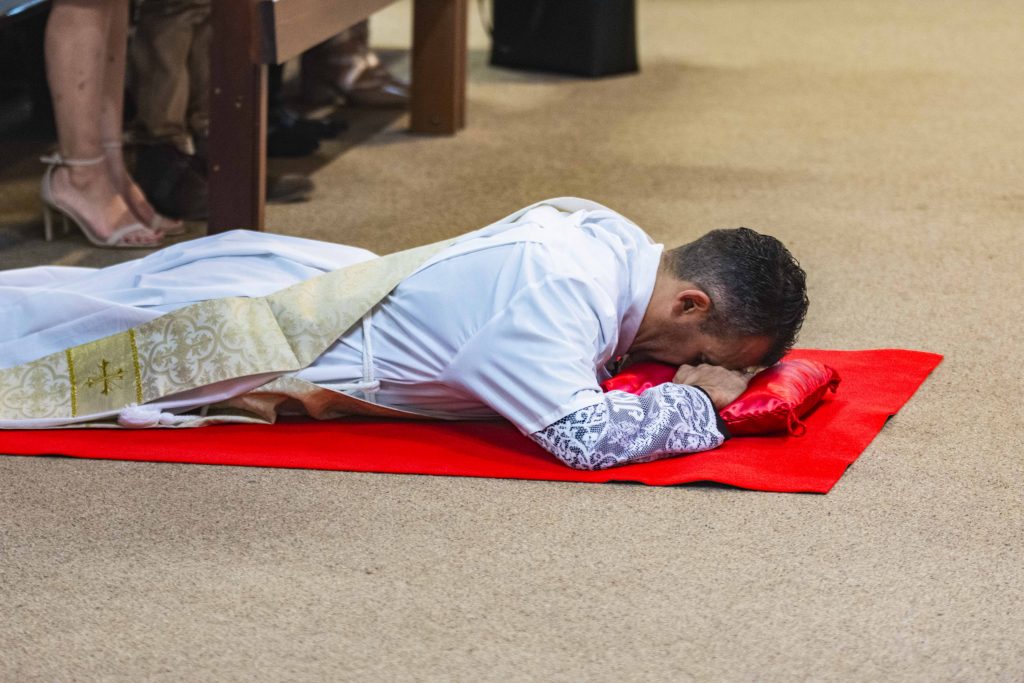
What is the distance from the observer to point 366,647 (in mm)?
1217

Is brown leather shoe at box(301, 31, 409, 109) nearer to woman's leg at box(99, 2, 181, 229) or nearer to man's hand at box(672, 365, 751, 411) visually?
woman's leg at box(99, 2, 181, 229)

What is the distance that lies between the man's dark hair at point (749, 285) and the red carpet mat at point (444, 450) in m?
0.14

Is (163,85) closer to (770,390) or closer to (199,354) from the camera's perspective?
(199,354)

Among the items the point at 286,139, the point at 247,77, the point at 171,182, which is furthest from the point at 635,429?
the point at 286,139

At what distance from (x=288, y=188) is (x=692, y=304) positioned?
4.86 feet

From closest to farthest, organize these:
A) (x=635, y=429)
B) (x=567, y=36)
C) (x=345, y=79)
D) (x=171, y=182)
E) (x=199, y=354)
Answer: (x=635, y=429) → (x=199, y=354) → (x=171, y=182) → (x=345, y=79) → (x=567, y=36)

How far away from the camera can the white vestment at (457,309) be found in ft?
4.97

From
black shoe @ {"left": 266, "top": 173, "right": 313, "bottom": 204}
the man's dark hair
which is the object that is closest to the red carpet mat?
the man's dark hair

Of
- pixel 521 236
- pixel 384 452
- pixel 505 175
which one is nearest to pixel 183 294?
pixel 384 452

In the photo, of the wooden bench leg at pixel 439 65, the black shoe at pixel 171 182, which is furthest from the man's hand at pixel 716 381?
the wooden bench leg at pixel 439 65

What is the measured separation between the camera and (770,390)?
1626mm

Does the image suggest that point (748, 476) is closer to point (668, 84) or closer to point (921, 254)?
point (921, 254)

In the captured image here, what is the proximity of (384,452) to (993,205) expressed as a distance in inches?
68.6

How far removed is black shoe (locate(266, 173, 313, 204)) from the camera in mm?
2812
